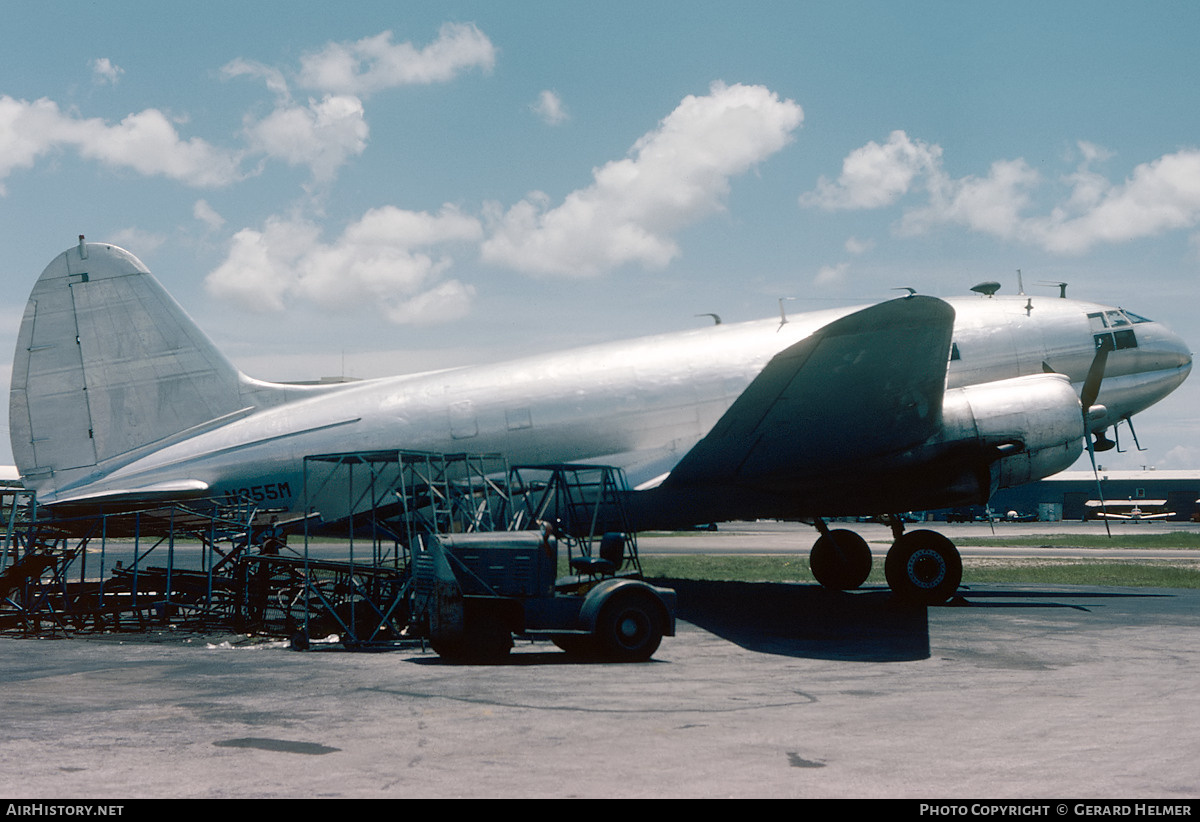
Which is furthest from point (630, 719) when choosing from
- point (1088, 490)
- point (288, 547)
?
point (1088, 490)

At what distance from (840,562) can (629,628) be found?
1378 centimetres

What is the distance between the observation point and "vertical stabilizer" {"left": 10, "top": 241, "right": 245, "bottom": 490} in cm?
2231

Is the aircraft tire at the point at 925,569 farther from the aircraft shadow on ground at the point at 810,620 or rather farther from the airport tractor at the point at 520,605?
the airport tractor at the point at 520,605

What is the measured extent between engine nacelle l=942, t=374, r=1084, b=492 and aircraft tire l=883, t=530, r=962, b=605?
2054 mm

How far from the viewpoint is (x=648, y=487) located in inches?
899

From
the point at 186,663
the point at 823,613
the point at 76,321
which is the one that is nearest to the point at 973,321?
the point at 823,613

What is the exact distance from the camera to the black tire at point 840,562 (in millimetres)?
27641

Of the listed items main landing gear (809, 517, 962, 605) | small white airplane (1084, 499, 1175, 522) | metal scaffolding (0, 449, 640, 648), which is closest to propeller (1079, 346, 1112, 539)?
main landing gear (809, 517, 962, 605)

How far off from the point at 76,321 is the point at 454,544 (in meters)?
12.6

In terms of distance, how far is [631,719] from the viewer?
33.8ft

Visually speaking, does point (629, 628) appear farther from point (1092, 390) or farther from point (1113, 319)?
point (1113, 319)

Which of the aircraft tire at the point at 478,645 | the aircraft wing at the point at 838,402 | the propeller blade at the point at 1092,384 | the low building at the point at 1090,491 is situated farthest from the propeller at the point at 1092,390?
the low building at the point at 1090,491

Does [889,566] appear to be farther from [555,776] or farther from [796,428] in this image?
[555,776]

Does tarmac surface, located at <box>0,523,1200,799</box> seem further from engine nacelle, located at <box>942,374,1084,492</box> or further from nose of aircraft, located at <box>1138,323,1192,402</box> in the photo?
nose of aircraft, located at <box>1138,323,1192,402</box>
